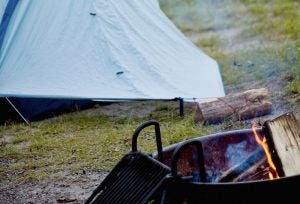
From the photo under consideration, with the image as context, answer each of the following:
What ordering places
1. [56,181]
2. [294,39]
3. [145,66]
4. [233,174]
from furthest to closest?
1. [294,39]
2. [145,66]
3. [56,181]
4. [233,174]

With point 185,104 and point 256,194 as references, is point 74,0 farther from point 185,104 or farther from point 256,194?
point 256,194

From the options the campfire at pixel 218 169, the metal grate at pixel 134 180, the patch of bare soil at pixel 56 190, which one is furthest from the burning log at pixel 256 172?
the patch of bare soil at pixel 56 190

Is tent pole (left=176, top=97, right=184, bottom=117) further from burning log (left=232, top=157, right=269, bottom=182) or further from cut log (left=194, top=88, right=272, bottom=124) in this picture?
burning log (left=232, top=157, right=269, bottom=182)

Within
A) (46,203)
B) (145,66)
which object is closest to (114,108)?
(145,66)

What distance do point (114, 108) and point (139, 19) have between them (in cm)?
103

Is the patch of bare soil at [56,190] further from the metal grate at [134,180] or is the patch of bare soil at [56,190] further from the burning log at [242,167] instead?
the burning log at [242,167]

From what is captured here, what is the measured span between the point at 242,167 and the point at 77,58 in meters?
3.12

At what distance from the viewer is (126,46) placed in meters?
5.89

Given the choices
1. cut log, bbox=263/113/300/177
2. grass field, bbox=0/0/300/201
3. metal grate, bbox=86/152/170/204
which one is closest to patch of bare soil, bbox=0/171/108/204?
grass field, bbox=0/0/300/201

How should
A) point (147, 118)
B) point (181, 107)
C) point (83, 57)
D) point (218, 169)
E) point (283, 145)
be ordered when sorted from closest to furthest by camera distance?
point (283, 145) < point (218, 169) < point (181, 107) < point (147, 118) < point (83, 57)

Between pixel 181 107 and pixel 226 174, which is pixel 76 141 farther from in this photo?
pixel 226 174

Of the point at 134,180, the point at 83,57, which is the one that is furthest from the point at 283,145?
the point at 83,57

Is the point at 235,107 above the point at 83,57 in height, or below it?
below

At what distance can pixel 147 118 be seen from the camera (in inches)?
224
